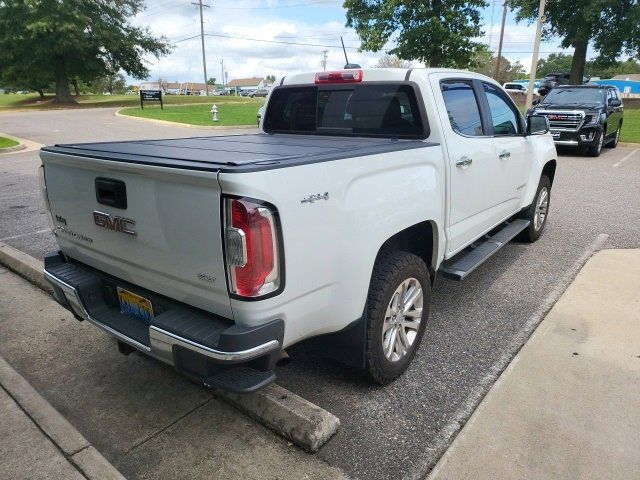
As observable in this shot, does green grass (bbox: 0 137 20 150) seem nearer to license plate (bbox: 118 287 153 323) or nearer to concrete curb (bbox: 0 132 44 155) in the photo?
concrete curb (bbox: 0 132 44 155)

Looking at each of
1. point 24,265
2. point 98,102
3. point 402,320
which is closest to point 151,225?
point 402,320

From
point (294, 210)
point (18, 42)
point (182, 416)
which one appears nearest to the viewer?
point (294, 210)

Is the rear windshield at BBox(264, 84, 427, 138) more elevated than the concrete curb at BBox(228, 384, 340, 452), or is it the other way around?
the rear windshield at BBox(264, 84, 427, 138)

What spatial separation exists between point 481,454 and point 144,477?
1.65 meters

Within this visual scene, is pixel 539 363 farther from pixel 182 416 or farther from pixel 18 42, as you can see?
pixel 18 42

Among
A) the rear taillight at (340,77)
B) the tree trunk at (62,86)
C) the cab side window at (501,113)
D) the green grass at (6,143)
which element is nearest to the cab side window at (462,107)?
the cab side window at (501,113)

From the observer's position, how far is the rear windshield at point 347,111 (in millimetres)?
3438

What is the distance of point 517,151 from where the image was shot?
455cm

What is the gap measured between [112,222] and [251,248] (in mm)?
933

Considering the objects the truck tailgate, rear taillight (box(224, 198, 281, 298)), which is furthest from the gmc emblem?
rear taillight (box(224, 198, 281, 298))

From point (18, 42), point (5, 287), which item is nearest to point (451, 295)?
point (5, 287)

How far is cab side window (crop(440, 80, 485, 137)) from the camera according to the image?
11.6 ft

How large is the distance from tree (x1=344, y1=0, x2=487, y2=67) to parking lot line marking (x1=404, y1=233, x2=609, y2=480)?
23839 mm

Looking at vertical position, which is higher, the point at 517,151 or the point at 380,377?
the point at 517,151
